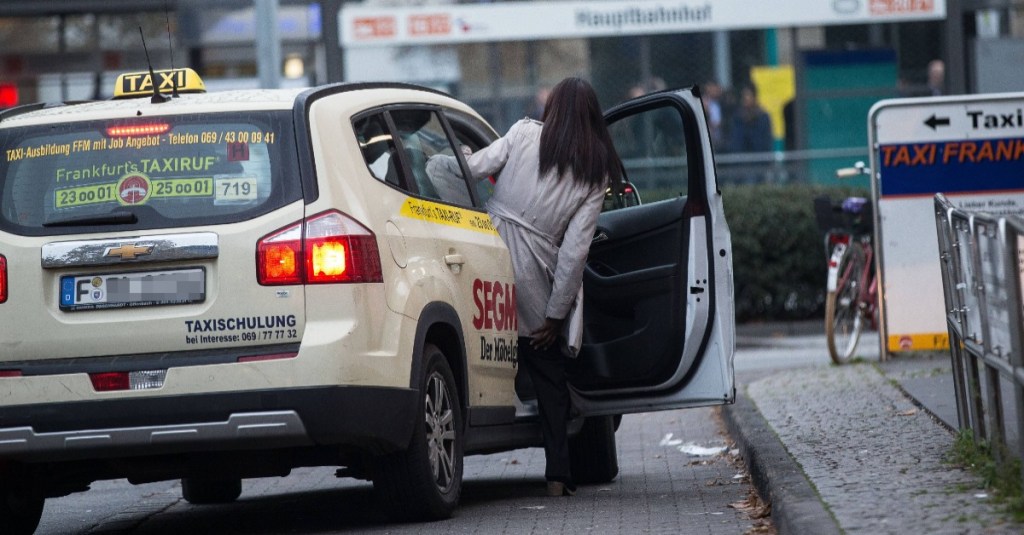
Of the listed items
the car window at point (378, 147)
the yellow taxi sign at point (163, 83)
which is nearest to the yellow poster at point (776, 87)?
the car window at point (378, 147)

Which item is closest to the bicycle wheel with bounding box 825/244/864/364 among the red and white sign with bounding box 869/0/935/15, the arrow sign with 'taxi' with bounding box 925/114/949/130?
the arrow sign with 'taxi' with bounding box 925/114/949/130

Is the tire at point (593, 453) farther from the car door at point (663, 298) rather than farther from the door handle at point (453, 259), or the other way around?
the door handle at point (453, 259)

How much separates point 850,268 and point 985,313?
696 centimetres

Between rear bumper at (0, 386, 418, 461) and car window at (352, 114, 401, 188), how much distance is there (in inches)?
36.6

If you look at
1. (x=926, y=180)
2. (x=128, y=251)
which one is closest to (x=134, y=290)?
(x=128, y=251)

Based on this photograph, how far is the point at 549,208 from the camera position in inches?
285

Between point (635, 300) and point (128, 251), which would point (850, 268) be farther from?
point (128, 251)

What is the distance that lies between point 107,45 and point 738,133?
26.9ft

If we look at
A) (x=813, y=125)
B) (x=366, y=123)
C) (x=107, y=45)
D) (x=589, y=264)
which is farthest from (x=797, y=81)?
(x=366, y=123)

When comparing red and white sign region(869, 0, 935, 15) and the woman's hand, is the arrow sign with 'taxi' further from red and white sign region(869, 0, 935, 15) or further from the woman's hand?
red and white sign region(869, 0, 935, 15)

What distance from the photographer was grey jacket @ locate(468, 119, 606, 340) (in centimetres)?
720

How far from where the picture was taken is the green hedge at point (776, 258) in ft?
56.2

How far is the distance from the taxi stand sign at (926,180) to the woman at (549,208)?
4.36 m

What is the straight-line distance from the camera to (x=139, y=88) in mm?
6738
